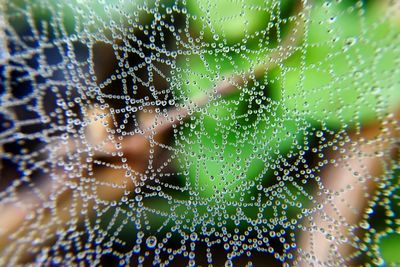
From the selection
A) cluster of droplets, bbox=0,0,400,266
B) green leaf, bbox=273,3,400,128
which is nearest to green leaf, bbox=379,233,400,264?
cluster of droplets, bbox=0,0,400,266

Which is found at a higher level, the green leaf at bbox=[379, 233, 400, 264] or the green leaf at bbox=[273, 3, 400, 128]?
the green leaf at bbox=[273, 3, 400, 128]

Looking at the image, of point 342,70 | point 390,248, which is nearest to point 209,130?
point 342,70

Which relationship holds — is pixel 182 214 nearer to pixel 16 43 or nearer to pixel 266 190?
pixel 266 190

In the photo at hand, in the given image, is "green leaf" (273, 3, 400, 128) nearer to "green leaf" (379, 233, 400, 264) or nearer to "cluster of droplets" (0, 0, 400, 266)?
"cluster of droplets" (0, 0, 400, 266)

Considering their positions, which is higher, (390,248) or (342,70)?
(342,70)

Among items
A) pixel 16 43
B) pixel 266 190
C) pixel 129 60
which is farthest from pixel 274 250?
pixel 16 43

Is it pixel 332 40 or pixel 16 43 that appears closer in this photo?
pixel 16 43

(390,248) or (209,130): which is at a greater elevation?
(209,130)

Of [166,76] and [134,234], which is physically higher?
[166,76]

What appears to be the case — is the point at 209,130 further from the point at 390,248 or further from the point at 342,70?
the point at 390,248
